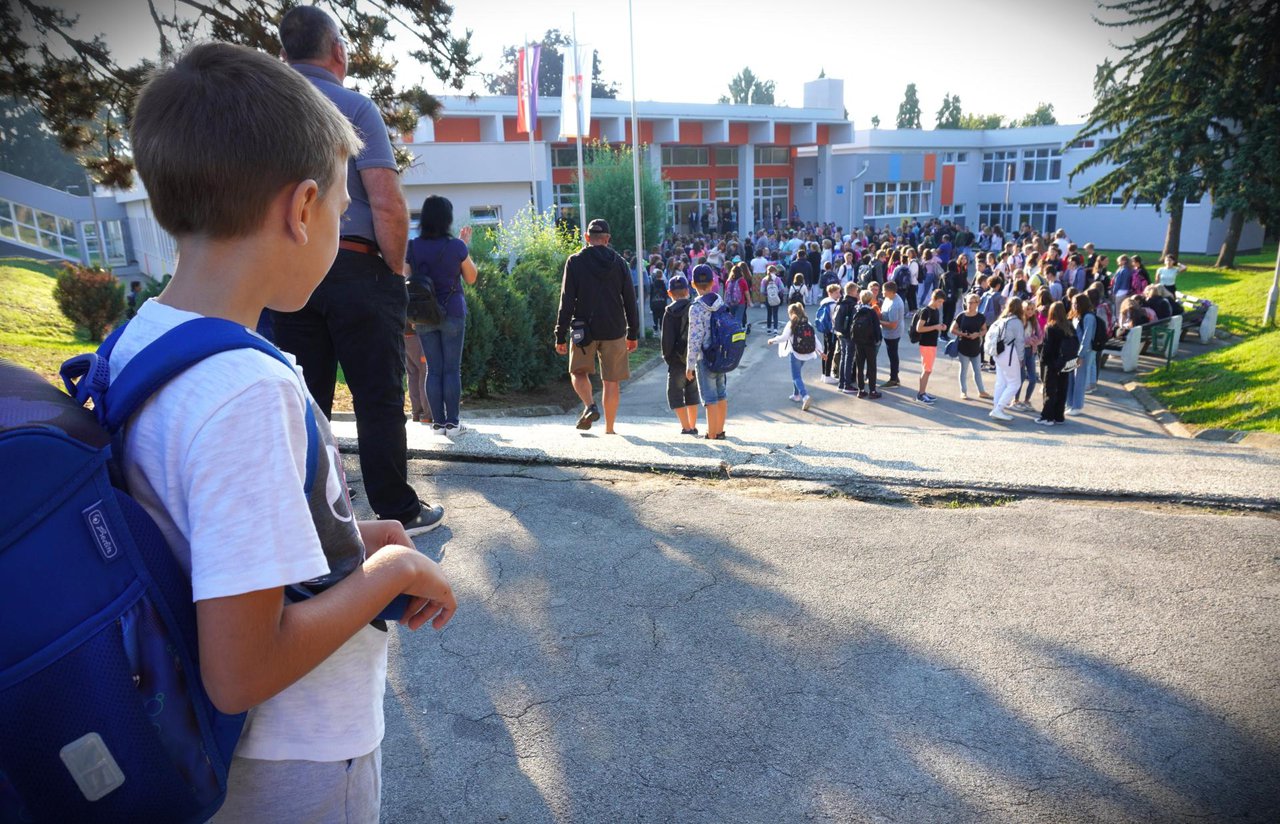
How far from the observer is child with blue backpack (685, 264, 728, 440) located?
28.9ft

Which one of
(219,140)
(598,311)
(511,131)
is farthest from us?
(511,131)

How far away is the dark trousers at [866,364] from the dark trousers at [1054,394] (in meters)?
2.97

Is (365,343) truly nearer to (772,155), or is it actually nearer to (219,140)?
(219,140)

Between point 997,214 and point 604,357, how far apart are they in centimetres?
5818

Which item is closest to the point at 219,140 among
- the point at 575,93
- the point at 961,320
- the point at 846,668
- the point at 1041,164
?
the point at 846,668

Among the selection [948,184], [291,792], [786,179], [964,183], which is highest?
[786,179]

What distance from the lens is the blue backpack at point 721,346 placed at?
8.78 metres

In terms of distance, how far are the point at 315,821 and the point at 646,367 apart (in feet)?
57.0

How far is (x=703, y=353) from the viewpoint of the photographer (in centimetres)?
884

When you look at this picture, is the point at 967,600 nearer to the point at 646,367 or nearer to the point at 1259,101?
the point at 646,367

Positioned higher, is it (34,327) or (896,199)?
(896,199)

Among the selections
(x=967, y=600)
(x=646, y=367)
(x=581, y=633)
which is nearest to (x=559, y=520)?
(x=581, y=633)

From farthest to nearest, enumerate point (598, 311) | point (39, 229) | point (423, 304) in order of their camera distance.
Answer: point (39, 229) → point (598, 311) → point (423, 304)

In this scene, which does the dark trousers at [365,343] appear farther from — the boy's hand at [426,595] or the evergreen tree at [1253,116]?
the evergreen tree at [1253,116]
